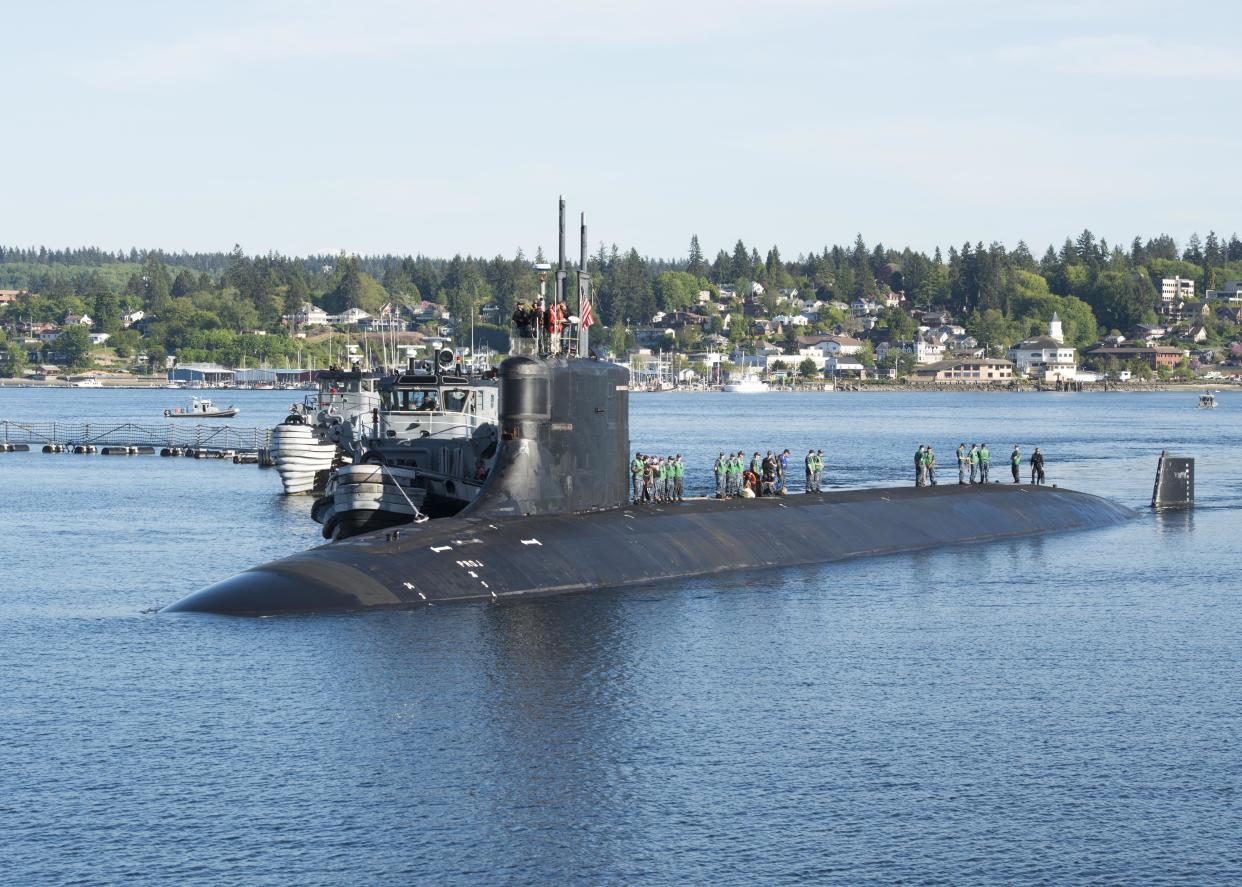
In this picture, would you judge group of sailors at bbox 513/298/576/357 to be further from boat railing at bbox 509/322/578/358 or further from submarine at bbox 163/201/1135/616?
submarine at bbox 163/201/1135/616

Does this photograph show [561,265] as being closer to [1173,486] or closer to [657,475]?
[657,475]

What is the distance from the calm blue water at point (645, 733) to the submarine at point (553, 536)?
63cm

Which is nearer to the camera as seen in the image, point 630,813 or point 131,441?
point 630,813

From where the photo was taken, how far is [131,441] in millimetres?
100812

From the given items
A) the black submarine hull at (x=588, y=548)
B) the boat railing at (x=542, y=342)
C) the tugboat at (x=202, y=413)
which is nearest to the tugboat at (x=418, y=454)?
the boat railing at (x=542, y=342)

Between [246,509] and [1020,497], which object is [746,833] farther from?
[246,509]

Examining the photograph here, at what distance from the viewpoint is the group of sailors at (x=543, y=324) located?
35156 mm

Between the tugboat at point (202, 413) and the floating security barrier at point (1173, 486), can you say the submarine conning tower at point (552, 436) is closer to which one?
the floating security barrier at point (1173, 486)

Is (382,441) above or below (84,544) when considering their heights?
above

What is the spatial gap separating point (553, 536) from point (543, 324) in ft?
15.0

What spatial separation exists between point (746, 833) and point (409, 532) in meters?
15.4

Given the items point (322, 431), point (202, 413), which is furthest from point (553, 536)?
point (202, 413)

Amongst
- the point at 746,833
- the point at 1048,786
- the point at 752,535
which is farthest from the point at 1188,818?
the point at 752,535

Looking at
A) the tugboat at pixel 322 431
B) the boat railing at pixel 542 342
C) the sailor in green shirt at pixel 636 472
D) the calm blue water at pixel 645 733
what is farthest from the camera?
the tugboat at pixel 322 431
